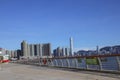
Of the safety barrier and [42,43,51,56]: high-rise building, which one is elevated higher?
[42,43,51,56]: high-rise building

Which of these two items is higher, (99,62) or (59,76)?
(99,62)

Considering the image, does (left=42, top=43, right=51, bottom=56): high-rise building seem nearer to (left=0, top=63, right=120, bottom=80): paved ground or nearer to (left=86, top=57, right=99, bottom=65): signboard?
(left=86, top=57, right=99, bottom=65): signboard

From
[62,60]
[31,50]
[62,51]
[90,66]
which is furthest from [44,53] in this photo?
[90,66]

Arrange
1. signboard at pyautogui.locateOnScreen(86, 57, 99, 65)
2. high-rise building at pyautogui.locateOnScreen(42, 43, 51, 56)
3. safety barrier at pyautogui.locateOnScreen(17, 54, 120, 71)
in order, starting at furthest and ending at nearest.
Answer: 1. high-rise building at pyautogui.locateOnScreen(42, 43, 51, 56)
2. signboard at pyautogui.locateOnScreen(86, 57, 99, 65)
3. safety barrier at pyautogui.locateOnScreen(17, 54, 120, 71)

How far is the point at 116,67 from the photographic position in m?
22.0

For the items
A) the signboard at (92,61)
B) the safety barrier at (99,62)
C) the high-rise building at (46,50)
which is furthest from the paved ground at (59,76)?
the high-rise building at (46,50)

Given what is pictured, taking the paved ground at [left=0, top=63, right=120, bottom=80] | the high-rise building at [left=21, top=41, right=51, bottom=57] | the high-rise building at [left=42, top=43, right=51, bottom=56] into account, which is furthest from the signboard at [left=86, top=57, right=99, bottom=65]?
the high-rise building at [left=42, top=43, right=51, bottom=56]

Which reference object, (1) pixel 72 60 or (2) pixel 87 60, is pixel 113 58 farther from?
(1) pixel 72 60

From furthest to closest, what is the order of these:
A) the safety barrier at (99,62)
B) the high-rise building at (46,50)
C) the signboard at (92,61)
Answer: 1. the high-rise building at (46,50)
2. the signboard at (92,61)
3. the safety barrier at (99,62)

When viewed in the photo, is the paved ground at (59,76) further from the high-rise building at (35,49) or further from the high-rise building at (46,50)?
the high-rise building at (46,50)

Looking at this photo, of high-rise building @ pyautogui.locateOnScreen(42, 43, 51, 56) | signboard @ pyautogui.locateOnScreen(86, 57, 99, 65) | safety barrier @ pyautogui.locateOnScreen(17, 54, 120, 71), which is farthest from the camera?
high-rise building @ pyautogui.locateOnScreen(42, 43, 51, 56)

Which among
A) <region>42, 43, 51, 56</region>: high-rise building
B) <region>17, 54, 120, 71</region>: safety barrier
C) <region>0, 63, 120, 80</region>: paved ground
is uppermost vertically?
<region>42, 43, 51, 56</region>: high-rise building

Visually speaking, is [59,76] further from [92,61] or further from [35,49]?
[35,49]

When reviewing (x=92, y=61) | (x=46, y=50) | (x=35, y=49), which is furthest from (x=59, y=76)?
(x=35, y=49)
